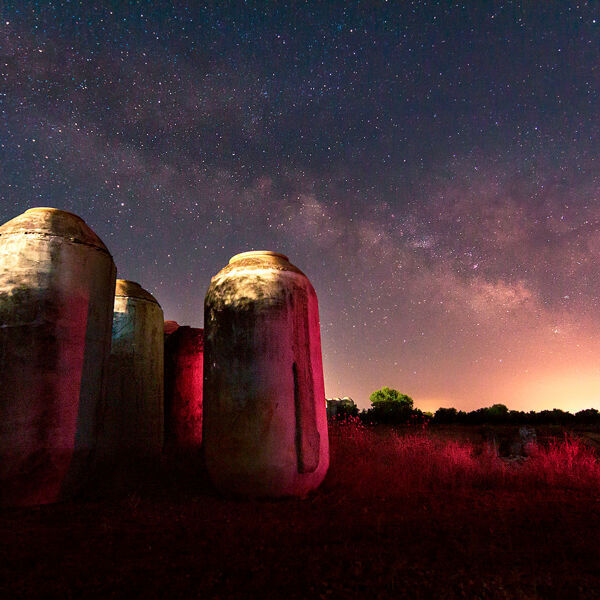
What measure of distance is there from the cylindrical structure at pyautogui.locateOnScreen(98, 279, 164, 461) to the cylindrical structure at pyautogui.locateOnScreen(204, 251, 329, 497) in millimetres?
2092

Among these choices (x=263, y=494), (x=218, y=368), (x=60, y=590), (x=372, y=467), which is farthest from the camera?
(x=372, y=467)

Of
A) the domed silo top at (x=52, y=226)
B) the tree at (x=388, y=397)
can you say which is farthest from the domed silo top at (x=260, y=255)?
the tree at (x=388, y=397)

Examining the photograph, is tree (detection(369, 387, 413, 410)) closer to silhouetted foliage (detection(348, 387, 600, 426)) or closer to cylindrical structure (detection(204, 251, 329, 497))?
silhouetted foliage (detection(348, 387, 600, 426))

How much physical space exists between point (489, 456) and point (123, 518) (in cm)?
778

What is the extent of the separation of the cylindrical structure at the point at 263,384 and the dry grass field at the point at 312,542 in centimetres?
33

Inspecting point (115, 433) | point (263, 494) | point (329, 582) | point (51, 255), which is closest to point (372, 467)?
point (263, 494)

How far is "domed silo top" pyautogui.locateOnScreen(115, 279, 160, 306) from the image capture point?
7264 mm

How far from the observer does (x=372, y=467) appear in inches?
288

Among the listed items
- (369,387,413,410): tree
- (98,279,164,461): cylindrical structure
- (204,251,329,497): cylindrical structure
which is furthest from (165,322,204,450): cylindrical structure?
(369,387,413,410): tree

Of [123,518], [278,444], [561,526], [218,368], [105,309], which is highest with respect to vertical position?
[105,309]

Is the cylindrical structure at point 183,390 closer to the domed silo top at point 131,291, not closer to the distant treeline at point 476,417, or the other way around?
the domed silo top at point 131,291

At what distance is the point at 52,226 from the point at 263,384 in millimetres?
3159

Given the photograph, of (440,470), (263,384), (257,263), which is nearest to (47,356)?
(263,384)

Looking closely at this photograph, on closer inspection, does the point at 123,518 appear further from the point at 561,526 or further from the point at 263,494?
the point at 561,526
